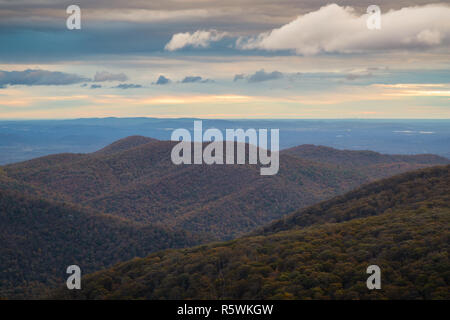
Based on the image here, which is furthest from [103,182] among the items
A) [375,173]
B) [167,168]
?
[375,173]

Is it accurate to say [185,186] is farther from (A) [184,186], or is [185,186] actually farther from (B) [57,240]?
(B) [57,240]

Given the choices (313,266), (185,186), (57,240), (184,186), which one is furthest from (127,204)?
(313,266)

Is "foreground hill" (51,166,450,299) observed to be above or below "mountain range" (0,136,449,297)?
above

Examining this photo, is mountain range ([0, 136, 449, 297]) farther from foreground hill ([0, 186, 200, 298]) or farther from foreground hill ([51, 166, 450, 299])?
foreground hill ([51, 166, 450, 299])

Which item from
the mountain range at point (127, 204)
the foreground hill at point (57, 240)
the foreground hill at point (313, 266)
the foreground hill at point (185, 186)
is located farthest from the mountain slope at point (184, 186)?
the foreground hill at point (313, 266)

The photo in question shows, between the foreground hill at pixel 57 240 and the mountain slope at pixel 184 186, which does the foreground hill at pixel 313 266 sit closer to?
the foreground hill at pixel 57 240

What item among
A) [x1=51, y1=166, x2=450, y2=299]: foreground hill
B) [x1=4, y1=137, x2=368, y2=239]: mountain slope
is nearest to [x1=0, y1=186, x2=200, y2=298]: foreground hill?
[x1=51, y1=166, x2=450, y2=299]: foreground hill
